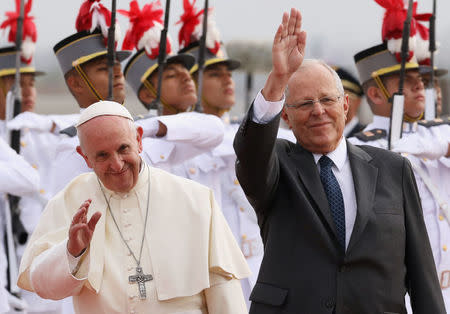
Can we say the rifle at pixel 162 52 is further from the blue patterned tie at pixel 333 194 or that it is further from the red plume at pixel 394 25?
the blue patterned tie at pixel 333 194

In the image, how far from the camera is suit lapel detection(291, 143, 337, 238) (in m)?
4.01

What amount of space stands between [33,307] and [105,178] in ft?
11.6

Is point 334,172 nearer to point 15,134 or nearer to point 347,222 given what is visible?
point 347,222

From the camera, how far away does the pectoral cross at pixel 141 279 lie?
4113 mm

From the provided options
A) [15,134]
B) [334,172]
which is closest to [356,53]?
[15,134]

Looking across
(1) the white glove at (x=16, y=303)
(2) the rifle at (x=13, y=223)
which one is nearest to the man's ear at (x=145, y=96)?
(2) the rifle at (x=13, y=223)

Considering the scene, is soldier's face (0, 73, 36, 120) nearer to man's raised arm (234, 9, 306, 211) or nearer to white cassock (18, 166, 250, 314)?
white cassock (18, 166, 250, 314)

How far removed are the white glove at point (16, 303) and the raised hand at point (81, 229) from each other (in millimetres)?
3471

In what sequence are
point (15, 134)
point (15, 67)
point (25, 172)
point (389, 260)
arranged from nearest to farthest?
1. point (389, 260)
2. point (25, 172)
3. point (15, 134)
4. point (15, 67)

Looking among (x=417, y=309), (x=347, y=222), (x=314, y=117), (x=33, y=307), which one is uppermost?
(x=314, y=117)

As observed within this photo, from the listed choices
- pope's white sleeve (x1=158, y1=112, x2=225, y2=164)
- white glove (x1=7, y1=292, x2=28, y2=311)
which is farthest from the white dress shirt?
white glove (x1=7, y1=292, x2=28, y2=311)

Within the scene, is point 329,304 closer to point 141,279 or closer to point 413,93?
point 141,279

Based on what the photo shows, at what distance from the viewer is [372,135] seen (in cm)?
711

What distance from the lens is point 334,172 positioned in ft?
13.7
